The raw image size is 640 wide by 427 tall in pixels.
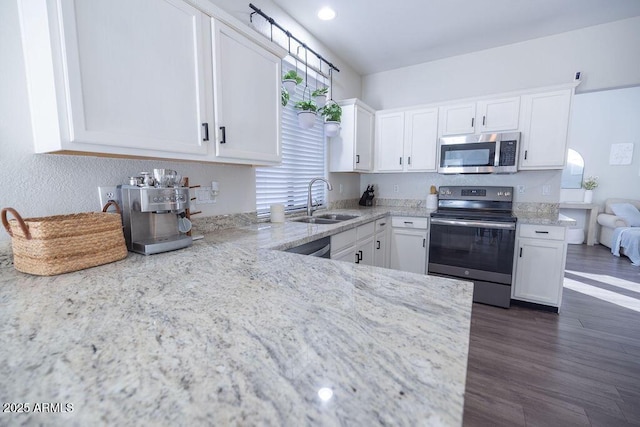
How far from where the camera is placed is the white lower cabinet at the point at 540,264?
8.24 feet

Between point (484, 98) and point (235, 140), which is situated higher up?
point (484, 98)

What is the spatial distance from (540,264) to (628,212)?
12.5 feet

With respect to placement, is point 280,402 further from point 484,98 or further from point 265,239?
point 484,98

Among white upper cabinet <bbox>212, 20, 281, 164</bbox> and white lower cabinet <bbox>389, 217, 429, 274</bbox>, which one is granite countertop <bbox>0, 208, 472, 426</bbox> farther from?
white lower cabinet <bbox>389, 217, 429, 274</bbox>

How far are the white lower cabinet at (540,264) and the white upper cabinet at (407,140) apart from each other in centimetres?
119

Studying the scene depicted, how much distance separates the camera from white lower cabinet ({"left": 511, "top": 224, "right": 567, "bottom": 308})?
2.51 meters

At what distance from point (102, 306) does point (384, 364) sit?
717mm

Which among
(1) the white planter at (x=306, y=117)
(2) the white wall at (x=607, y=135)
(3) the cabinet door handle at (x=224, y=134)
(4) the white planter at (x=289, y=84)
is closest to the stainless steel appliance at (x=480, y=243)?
(1) the white planter at (x=306, y=117)

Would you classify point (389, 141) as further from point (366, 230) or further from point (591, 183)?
point (591, 183)

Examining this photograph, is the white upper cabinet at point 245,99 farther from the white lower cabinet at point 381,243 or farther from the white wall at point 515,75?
the white wall at point 515,75

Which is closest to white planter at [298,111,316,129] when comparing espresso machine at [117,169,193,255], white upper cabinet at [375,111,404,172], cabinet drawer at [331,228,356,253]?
cabinet drawer at [331,228,356,253]

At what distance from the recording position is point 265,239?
1571 millimetres

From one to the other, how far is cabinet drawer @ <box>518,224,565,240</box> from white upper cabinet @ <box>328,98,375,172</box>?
1.77m

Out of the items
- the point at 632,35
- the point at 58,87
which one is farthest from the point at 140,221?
the point at 632,35
